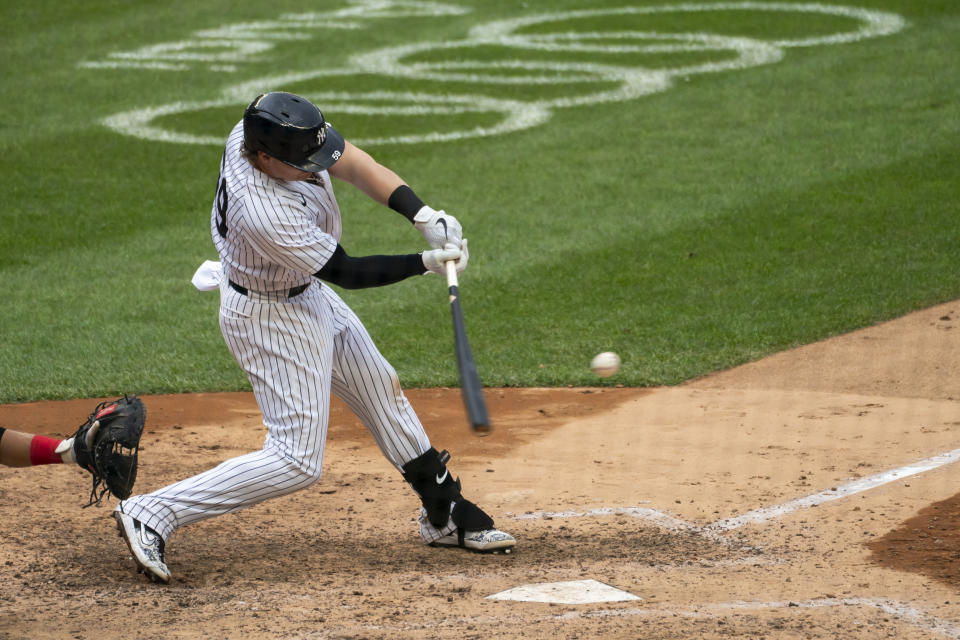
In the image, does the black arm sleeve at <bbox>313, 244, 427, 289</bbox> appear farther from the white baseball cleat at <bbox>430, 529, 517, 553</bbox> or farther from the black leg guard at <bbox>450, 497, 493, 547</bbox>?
the white baseball cleat at <bbox>430, 529, 517, 553</bbox>

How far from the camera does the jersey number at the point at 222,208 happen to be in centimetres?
430

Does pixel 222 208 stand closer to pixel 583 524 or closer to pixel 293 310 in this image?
pixel 293 310

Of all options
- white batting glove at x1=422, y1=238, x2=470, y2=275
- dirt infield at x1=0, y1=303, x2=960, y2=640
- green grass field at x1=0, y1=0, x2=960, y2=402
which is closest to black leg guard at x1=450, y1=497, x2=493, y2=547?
dirt infield at x1=0, y1=303, x2=960, y2=640

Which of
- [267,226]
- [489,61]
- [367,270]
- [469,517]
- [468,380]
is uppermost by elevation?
[267,226]

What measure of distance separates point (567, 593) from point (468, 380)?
Result: 755mm

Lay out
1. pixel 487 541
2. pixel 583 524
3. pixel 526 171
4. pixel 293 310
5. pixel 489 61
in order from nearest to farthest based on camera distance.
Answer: pixel 293 310 → pixel 487 541 → pixel 583 524 → pixel 526 171 → pixel 489 61

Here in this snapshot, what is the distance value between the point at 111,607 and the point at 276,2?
46.7 ft

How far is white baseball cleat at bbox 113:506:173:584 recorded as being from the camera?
14.2 ft

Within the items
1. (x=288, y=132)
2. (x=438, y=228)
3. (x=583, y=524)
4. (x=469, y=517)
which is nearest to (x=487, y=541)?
(x=469, y=517)

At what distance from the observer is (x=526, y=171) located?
10969mm

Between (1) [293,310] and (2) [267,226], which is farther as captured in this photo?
(1) [293,310]

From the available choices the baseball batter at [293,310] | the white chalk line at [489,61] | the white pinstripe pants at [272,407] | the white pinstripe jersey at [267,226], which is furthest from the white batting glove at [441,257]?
the white chalk line at [489,61]

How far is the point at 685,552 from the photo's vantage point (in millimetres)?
4535

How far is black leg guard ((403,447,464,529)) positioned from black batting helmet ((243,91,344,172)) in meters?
1.14
